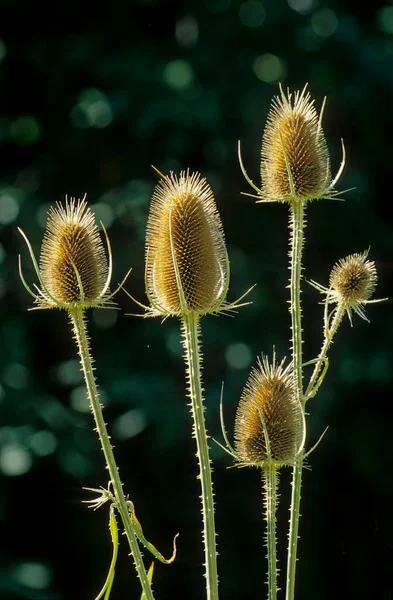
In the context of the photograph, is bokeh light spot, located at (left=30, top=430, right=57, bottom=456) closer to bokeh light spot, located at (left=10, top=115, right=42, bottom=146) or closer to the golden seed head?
bokeh light spot, located at (left=10, top=115, right=42, bottom=146)

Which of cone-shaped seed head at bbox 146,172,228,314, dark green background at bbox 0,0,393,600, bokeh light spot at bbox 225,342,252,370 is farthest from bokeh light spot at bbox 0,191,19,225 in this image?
cone-shaped seed head at bbox 146,172,228,314

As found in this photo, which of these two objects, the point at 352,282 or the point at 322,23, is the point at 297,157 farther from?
the point at 322,23

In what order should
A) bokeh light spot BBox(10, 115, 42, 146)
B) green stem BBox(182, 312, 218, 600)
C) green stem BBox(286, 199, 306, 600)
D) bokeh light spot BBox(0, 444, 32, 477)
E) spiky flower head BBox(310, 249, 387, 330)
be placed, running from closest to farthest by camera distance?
green stem BBox(182, 312, 218, 600), green stem BBox(286, 199, 306, 600), spiky flower head BBox(310, 249, 387, 330), bokeh light spot BBox(0, 444, 32, 477), bokeh light spot BBox(10, 115, 42, 146)

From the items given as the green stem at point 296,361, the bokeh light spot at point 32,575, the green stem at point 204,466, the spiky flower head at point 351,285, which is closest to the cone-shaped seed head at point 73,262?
the green stem at point 204,466

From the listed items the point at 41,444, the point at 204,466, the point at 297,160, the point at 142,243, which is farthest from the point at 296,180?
the point at 41,444

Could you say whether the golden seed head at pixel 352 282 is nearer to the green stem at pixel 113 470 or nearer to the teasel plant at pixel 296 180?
the teasel plant at pixel 296 180

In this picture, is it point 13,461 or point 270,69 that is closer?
point 13,461

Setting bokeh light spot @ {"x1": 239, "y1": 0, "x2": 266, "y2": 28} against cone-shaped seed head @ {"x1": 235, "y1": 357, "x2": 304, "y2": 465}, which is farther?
bokeh light spot @ {"x1": 239, "y1": 0, "x2": 266, "y2": 28}
